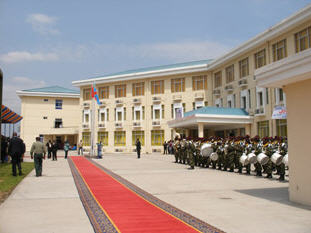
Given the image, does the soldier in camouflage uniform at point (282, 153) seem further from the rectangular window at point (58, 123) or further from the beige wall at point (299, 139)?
the rectangular window at point (58, 123)

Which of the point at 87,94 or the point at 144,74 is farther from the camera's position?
the point at 87,94

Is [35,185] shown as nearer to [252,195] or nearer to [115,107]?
[252,195]

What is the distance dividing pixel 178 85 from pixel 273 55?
1546 centimetres

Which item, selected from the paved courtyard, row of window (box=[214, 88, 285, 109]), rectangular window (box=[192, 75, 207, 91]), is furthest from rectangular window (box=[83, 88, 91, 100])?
the paved courtyard

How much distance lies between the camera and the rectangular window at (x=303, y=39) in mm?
23547

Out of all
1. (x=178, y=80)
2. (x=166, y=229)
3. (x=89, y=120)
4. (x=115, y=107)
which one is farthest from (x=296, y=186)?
(x=89, y=120)

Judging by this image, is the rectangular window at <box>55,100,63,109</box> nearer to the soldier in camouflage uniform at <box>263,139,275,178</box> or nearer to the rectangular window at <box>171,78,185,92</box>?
the rectangular window at <box>171,78,185,92</box>

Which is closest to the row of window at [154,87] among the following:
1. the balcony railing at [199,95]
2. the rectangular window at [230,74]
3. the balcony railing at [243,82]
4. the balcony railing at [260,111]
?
the balcony railing at [199,95]

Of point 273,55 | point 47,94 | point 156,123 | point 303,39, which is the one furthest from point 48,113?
point 303,39

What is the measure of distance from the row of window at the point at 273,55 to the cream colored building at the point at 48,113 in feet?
93.1

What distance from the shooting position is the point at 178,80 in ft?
136

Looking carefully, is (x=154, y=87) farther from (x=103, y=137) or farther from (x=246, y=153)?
(x=246, y=153)

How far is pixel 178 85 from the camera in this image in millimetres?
41469

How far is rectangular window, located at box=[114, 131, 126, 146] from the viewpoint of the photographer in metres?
45.5
